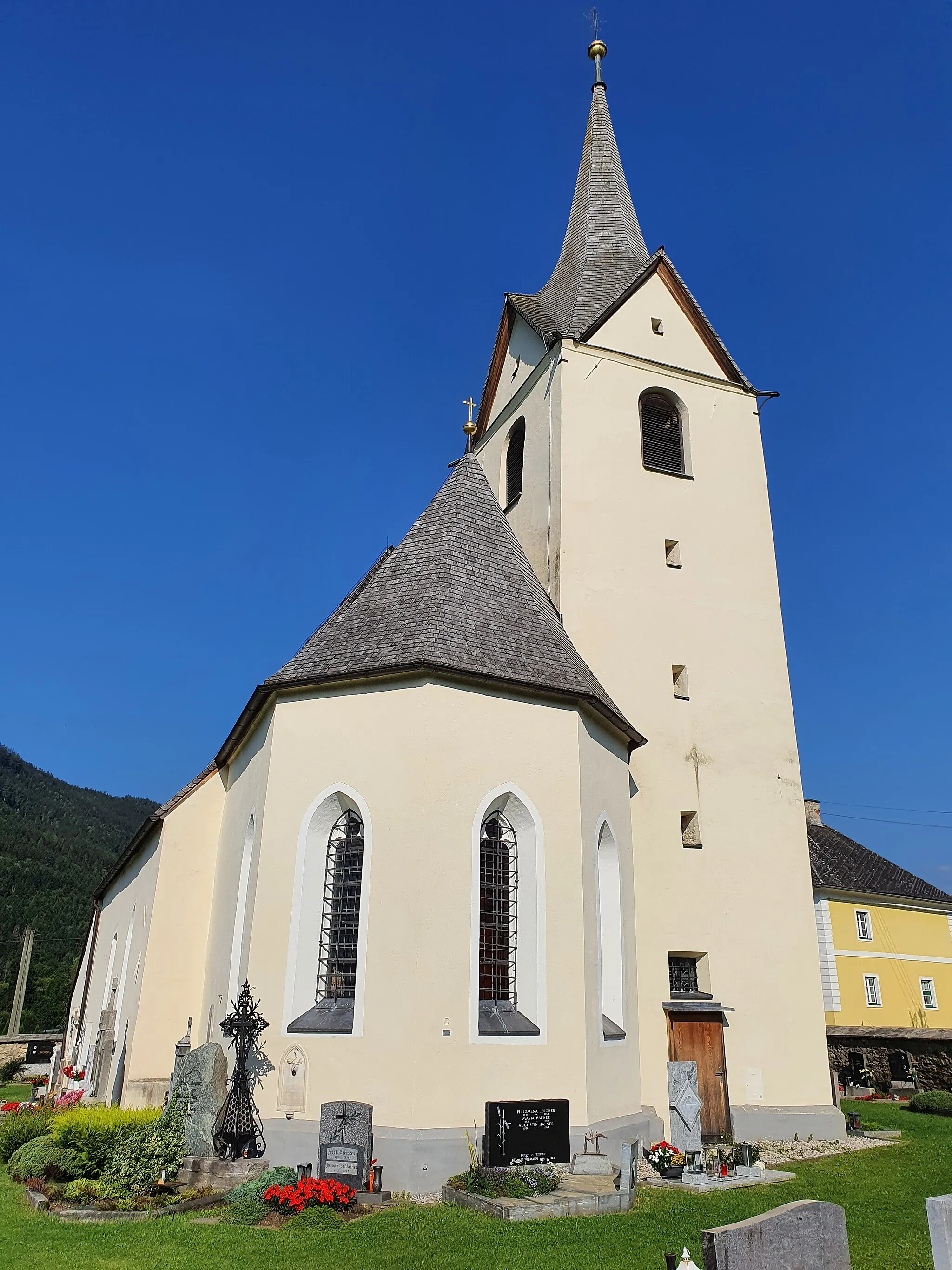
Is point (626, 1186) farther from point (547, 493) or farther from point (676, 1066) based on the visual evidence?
point (547, 493)

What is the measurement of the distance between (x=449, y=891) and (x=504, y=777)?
5.91 feet

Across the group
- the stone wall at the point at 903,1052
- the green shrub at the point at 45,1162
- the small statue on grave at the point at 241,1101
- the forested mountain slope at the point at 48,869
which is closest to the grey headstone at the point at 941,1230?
the small statue on grave at the point at 241,1101

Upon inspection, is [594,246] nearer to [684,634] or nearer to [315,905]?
[684,634]

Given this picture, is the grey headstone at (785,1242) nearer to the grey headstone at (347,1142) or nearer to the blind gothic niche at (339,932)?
the grey headstone at (347,1142)

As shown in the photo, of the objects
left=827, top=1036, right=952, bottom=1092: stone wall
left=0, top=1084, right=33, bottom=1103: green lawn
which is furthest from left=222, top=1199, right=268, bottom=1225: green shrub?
left=0, top=1084, right=33, bottom=1103: green lawn

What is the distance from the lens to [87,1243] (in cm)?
892

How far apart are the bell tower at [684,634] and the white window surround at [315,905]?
582 centimetres

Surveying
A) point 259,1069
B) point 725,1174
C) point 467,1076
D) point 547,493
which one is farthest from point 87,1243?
point 547,493

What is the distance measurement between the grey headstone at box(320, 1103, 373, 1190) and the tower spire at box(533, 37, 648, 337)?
624 inches

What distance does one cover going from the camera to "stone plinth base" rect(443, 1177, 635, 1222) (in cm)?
952

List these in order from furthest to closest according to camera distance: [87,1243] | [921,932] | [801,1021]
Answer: [921,932], [801,1021], [87,1243]

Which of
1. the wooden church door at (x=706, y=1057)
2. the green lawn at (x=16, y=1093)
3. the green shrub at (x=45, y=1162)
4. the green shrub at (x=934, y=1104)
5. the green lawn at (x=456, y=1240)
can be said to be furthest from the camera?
the green lawn at (x=16, y=1093)

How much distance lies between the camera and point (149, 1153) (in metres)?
10.9

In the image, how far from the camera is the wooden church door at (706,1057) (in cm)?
1534
